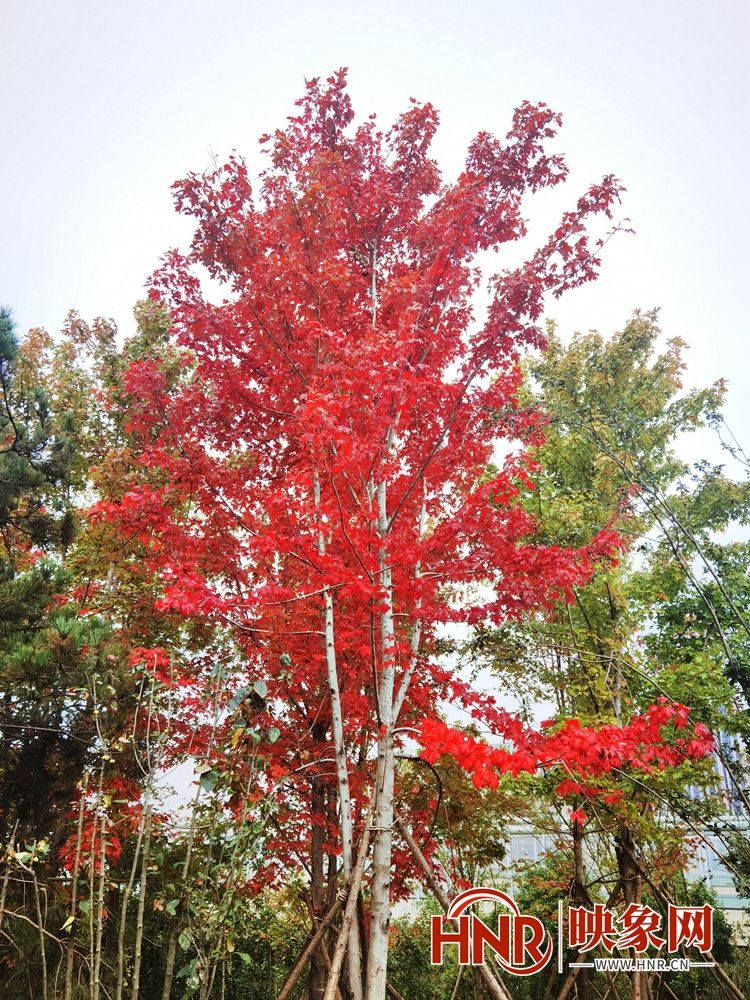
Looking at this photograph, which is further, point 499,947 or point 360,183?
point 360,183

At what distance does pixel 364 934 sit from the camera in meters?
4.82

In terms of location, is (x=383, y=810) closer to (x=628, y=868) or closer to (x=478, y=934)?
(x=478, y=934)

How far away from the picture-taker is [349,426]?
16.0 ft

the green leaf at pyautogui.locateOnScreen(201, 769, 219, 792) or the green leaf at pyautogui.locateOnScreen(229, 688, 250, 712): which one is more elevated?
the green leaf at pyautogui.locateOnScreen(229, 688, 250, 712)

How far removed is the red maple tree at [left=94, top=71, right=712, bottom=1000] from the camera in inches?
194

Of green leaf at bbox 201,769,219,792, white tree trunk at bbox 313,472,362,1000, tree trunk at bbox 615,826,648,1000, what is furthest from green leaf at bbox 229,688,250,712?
tree trunk at bbox 615,826,648,1000

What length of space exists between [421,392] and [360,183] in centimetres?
221

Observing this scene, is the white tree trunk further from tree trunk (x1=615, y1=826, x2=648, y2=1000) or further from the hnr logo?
tree trunk (x1=615, y1=826, x2=648, y2=1000)

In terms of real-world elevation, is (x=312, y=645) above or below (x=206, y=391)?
below

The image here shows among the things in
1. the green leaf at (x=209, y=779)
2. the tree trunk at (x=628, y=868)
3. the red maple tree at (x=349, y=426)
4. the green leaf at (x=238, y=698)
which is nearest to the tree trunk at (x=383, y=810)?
the red maple tree at (x=349, y=426)

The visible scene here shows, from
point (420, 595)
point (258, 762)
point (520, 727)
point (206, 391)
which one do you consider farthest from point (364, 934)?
point (206, 391)

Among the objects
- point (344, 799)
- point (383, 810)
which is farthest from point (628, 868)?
point (344, 799)

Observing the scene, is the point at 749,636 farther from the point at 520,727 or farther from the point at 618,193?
the point at 618,193

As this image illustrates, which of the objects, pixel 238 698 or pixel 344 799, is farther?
pixel 344 799
